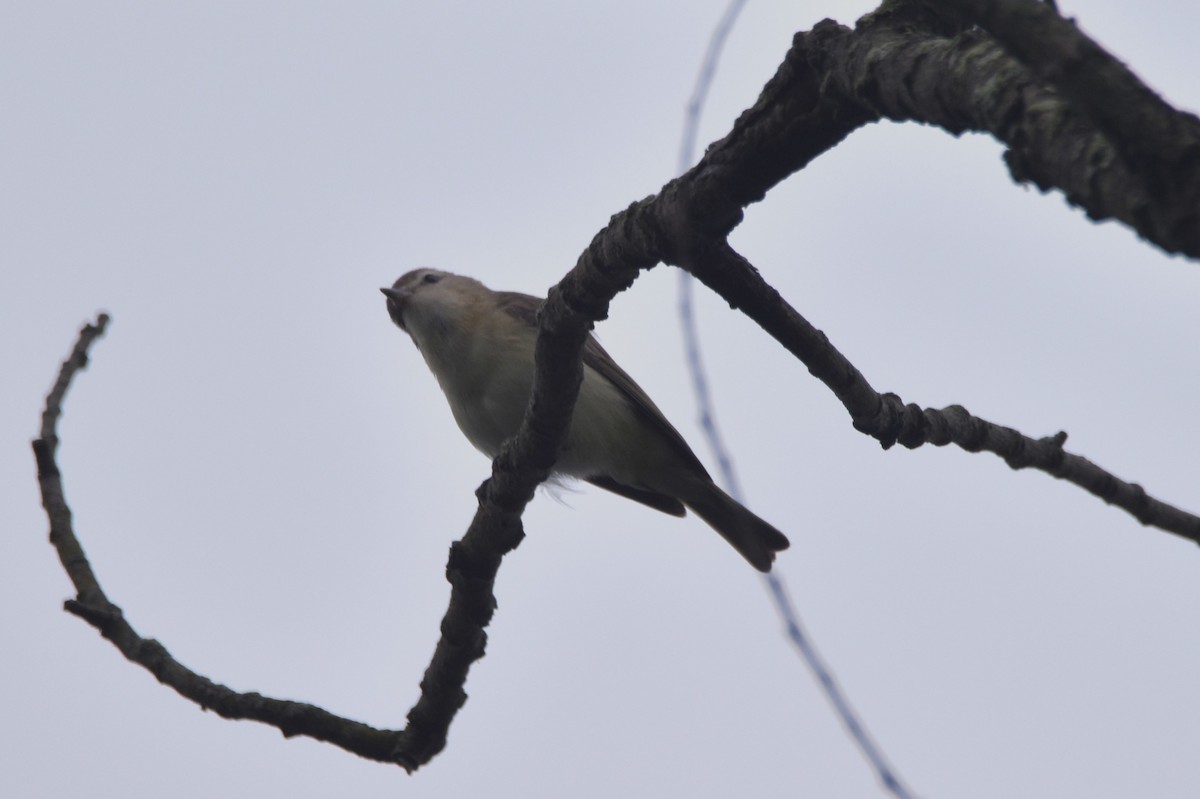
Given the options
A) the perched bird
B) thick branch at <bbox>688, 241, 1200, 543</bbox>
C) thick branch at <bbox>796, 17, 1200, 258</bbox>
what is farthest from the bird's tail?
thick branch at <bbox>796, 17, 1200, 258</bbox>

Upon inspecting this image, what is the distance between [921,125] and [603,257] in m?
1.30

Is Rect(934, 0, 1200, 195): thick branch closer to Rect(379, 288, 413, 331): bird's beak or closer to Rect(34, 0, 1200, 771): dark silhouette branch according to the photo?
Rect(34, 0, 1200, 771): dark silhouette branch

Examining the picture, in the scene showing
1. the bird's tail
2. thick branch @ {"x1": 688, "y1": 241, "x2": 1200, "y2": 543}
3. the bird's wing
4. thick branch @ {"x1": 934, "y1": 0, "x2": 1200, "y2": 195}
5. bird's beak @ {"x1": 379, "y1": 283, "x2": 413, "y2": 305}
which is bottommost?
thick branch @ {"x1": 934, "y1": 0, "x2": 1200, "y2": 195}

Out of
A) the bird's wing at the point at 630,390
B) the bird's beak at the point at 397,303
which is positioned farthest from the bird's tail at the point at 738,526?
the bird's beak at the point at 397,303

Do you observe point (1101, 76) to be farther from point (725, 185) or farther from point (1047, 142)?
point (725, 185)

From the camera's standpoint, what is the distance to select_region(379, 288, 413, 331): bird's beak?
6816mm

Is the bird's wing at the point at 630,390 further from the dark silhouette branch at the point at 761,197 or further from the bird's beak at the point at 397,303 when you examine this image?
the dark silhouette branch at the point at 761,197

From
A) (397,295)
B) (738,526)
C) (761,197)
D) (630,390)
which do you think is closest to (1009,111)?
(761,197)

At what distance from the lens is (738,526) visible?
22.0 feet

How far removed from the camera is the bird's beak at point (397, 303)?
268 inches

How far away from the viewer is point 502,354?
20.1ft

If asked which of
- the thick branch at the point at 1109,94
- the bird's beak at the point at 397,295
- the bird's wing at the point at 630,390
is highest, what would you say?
the bird's beak at the point at 397,295

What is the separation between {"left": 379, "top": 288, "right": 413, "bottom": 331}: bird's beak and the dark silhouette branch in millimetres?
2683

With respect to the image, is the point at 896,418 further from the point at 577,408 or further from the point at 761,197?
the point at 577,408
